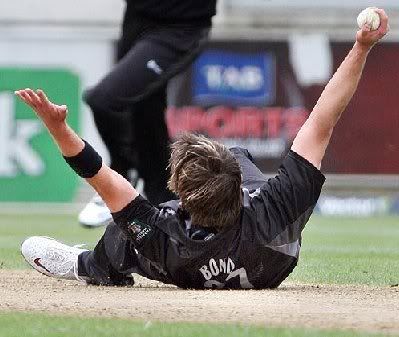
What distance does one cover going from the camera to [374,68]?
726 inches

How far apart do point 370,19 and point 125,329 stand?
74.3 inches

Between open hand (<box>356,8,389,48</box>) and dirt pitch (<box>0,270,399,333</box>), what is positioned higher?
open hand (<box>356,8,389,48</box>)

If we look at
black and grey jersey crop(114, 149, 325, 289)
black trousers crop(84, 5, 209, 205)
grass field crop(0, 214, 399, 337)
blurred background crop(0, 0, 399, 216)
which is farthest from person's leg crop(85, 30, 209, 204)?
blurred background crop(0, 0, 399, 216)

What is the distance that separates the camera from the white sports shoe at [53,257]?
6656mm

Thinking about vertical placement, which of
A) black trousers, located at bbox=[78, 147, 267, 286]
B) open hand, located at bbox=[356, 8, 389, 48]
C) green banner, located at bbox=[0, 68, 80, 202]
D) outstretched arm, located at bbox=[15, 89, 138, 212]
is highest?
open hand, located at bbox=[356, 8, 389, 48]

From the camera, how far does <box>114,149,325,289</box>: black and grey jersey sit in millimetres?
5980

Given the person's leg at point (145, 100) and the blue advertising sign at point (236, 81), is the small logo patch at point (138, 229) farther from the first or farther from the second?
the blue advertising sign at point (236, 81)

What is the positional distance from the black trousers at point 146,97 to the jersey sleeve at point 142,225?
302 cm

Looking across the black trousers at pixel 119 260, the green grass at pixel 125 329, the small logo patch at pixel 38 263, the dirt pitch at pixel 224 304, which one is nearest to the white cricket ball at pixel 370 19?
the black trousers at pixel 119 260

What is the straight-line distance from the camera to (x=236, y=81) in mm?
18516

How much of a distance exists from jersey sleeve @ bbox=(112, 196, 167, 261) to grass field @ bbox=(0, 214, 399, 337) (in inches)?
31.9

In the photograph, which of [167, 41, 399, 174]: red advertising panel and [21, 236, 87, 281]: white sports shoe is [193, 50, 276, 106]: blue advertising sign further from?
[21, 236, 87, 281]: white sports shoe

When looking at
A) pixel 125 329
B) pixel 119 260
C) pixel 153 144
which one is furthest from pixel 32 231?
pixel 125 329

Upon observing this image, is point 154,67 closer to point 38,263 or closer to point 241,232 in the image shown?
point 38,263
